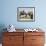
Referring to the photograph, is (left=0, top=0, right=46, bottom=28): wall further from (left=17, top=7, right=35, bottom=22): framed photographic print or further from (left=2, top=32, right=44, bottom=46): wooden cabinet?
(left=2, top=32, right=44, bottom=46): wooden cabinet

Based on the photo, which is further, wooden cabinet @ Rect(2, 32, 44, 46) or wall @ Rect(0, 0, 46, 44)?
wall @ Rect(0, 0, 46, 44)

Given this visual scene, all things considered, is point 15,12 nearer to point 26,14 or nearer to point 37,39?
point 26,14

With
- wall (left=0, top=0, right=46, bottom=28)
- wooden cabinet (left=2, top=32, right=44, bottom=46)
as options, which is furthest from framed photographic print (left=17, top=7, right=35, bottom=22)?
wooden cabinet (left=2, top=32, right=44, bottom=46)

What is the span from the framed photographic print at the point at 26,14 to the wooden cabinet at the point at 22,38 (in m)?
0.65

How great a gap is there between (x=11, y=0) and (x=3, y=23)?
799 millimetres

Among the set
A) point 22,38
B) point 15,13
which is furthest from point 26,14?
point 22,38

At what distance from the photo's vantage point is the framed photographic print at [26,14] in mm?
4398

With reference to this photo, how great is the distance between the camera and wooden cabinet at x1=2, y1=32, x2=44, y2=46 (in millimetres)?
3936

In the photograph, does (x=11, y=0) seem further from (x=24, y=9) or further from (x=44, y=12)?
(x=44, y=12)

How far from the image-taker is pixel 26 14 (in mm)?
4426

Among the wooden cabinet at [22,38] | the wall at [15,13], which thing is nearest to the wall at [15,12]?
the wall at [15,13]

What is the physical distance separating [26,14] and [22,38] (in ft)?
2.92

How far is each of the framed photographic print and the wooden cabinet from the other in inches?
25.7

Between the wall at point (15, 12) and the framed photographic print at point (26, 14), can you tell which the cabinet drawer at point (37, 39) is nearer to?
the wall at point (15, 12)
